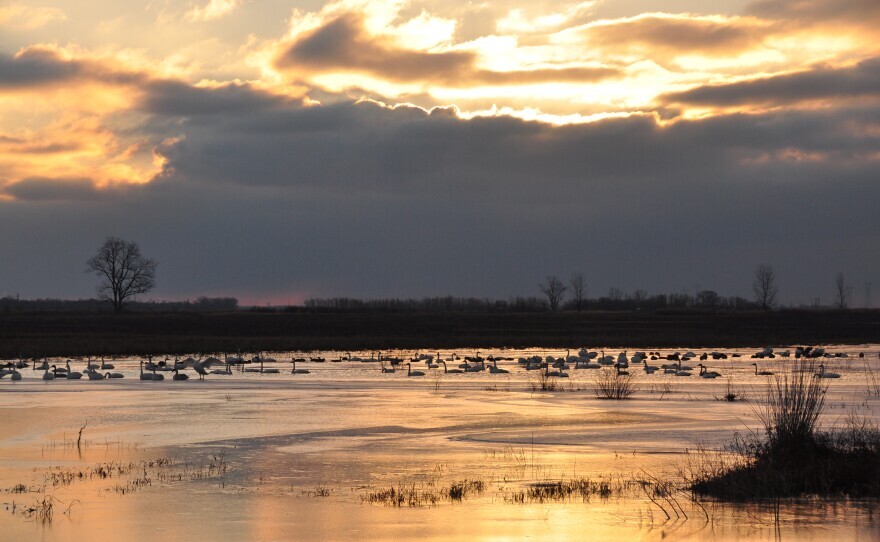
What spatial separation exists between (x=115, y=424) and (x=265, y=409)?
4.32 meters

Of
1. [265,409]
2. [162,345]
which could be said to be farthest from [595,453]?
[162,345]

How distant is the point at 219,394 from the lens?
2986 cm

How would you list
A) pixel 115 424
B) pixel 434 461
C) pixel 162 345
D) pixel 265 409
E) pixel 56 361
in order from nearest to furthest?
pixel 434 461 → pixel 115 424 → pixel 265 409 → pixel 56 361 → pixel 162 345

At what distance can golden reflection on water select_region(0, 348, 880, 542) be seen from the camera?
37.4 feet

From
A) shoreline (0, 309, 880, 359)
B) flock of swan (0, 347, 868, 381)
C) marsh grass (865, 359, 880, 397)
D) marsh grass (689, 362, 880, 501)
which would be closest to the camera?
marsh grass (689, 362, 880, 501)

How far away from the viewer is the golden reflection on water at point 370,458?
1141 centimetres

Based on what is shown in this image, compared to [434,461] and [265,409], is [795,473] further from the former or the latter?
[265,409]

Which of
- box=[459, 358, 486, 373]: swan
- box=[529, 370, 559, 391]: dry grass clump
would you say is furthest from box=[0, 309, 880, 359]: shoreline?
box=[529, 370, 559, 391]: dry grass clump

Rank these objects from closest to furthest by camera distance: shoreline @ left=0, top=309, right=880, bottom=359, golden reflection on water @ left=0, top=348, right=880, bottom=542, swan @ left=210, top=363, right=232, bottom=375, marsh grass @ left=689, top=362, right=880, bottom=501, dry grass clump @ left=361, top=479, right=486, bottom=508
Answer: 1. golden reflection on water @ left=0, top=348, right=880, bottom=542
2. dry grass clump @ left=361, top=479, right=486, bottom=508
3. marsh grass @ left=689, top=362, right=880, bottom=501
4. swan @ left=210, top=363, right=232, bottom=375
5. shoreline @ left=0, top=309, right=880, bottom=359

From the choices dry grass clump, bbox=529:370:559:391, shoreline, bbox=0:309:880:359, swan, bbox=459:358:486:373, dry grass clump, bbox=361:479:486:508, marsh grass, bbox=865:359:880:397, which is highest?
shoreline, bbox=0:309:880:359

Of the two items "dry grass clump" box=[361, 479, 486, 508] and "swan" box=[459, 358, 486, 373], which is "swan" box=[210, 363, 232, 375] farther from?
"dry grass clump" box=[361, 479, 486, 508]

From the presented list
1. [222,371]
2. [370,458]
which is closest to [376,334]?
[222,371]

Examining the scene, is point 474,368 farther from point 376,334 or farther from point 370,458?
point 376,334

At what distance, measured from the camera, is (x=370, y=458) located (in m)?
16.9
